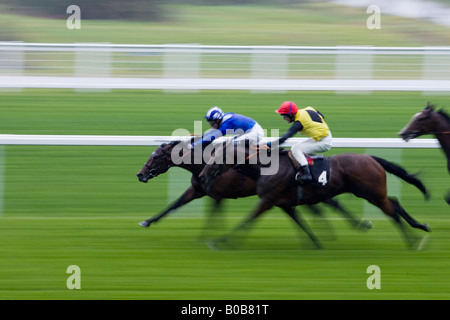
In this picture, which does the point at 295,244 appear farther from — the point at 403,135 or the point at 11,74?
the point at 11,74

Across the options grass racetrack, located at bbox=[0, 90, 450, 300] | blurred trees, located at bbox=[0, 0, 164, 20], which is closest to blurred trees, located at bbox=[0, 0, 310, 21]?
blurred trees, located at bbox=[0, 0, 164, 20]

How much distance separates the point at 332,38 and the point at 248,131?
8.54 meters

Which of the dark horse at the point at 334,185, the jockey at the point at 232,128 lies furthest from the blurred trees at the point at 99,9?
the dark horse at the point at 334,185

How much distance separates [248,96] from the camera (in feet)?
40.0

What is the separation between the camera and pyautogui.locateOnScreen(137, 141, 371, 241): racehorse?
7.42 metres

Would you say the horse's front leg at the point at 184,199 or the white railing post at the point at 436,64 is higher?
the white railing post at the point at 436,64

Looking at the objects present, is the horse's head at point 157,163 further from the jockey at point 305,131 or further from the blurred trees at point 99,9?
the blurred trees at point 99,9

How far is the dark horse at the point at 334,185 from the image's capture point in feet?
23.2

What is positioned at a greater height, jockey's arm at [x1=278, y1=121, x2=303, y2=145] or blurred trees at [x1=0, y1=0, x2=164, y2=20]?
blurred trees at [x1=0, y1=0, x2=164, y2=20]

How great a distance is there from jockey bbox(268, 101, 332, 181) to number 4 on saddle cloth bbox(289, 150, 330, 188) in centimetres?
5

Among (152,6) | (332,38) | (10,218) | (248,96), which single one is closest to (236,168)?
(10,218)

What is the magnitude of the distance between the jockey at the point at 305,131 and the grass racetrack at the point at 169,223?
0.72 meters

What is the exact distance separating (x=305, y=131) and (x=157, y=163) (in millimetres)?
1325

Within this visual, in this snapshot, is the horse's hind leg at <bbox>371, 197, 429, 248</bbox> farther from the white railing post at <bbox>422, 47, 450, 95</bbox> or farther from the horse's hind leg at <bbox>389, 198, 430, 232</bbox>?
the white railing post at <bbox>422, 47, 450, 95</bbox>
